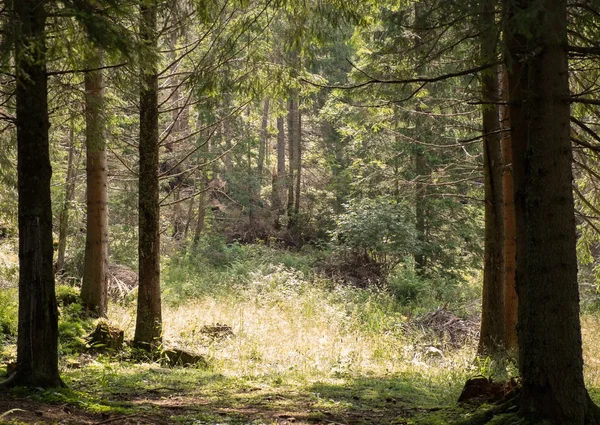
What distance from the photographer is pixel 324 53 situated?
25953mm

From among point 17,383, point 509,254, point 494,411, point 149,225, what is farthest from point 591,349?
point 17,383

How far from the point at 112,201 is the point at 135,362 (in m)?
13.3

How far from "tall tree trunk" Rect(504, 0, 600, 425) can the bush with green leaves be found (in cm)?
1440

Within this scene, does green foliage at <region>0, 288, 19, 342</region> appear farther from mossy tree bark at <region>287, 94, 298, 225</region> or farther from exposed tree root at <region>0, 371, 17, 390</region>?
mossy tree bark at <region>287, 94, 298, 225</region>

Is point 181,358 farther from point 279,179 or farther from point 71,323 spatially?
point 279,179

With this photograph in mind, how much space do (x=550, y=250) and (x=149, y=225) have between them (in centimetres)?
607

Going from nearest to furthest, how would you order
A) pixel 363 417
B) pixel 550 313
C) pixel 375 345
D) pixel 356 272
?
1. pixel 550 313
2. pixel 363 417
3. pixel 375 345
4. pixel 356 272

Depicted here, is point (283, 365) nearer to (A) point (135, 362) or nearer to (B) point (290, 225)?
(A) point (135, 362)

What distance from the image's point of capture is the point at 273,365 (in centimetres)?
805

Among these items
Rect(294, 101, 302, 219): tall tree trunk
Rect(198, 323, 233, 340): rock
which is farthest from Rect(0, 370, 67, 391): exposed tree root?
Rect(294, 101, 302, 219): tall tree trunk

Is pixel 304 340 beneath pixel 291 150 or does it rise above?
beneath

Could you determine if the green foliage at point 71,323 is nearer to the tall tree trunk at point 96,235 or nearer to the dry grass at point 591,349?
the tall tree trunk at point 96,235

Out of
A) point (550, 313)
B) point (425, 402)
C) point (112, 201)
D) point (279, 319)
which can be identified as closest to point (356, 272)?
point (279, 319)

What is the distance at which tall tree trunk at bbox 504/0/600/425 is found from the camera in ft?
12.9
